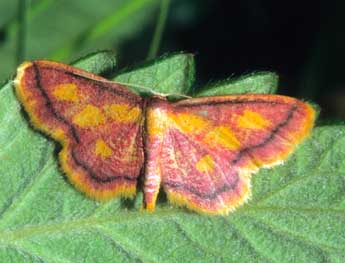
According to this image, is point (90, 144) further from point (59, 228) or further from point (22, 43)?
point (22, 43)

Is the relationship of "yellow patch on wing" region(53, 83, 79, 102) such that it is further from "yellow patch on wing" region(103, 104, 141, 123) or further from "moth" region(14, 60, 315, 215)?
"yellow patch on wing" region(103, 104, 141, 123)

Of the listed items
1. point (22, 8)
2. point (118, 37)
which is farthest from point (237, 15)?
point (22, 8)

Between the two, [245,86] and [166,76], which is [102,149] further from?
[245,86]

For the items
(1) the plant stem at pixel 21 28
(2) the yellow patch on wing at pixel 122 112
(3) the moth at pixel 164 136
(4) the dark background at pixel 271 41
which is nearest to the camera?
(3) the moth at pixel 164 136

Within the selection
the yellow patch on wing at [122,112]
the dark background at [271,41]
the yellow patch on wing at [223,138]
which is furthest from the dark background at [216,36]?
the yellow patch on wing at [223,138]

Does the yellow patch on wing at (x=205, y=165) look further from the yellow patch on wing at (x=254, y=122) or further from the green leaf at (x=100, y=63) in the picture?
the green leaf at (x=100, y=63)
